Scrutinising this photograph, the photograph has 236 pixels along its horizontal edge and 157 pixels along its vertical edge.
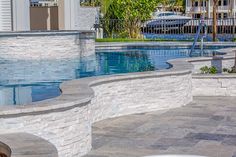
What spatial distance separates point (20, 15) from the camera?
18828 millimetres

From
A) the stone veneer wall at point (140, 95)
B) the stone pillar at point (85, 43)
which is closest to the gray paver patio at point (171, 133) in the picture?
the stone veneer wall at point (140, 95)

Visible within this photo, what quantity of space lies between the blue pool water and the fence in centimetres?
516

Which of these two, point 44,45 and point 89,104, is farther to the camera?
point 44,45

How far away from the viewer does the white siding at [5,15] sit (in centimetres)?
1880

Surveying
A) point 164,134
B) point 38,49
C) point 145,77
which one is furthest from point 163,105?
point 38,49

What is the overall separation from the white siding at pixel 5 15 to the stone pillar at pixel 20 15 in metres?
0.20

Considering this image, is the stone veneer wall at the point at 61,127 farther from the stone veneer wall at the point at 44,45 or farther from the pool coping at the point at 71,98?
the stone veneer wall at the point at 44,45

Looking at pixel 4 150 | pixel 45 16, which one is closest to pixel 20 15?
pixel 45 16

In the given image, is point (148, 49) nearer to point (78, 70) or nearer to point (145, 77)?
point (78, 70)

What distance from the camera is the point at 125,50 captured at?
67.4ft

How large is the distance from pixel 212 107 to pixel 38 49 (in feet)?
27.5

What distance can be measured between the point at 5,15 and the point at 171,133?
12.6 metres

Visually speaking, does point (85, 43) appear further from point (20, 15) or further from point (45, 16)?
point (45, 16)

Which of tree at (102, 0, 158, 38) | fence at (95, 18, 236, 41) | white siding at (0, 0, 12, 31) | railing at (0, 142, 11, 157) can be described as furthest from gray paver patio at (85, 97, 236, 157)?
tree at (102, 0, 158, 38)
